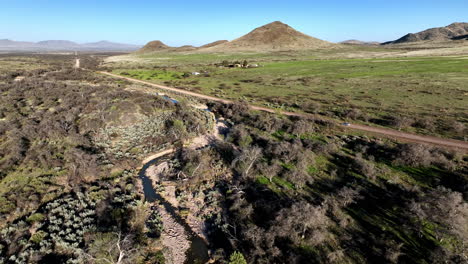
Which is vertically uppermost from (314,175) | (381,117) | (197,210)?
(381,117)

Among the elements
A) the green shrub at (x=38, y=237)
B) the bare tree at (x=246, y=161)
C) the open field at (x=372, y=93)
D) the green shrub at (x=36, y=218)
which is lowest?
the green shrub at (x=38, y=237)

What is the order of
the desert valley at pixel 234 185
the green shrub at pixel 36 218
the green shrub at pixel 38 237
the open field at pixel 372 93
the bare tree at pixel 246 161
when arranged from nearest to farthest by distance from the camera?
the desert valley at pixel 234 185 → the green shrub at pixel 38 237 → the green shrub at pixel 36 218 → the bare tree at pixel 246 161 → the open field at pixel 372 93

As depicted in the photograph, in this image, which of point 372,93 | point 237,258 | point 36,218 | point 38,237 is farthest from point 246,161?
point 372,93

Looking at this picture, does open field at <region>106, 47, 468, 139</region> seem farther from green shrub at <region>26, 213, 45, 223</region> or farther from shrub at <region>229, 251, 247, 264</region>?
green shrub at <region>26, 213, 45, 223</region>

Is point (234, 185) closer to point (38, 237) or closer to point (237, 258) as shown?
point (237, 258)

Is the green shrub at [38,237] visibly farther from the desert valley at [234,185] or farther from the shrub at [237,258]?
the shrub at [237,258]

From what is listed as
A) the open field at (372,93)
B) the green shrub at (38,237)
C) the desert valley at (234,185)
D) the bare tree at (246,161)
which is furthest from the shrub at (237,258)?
the open field at (372,93)

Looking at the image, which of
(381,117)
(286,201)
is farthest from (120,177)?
(381,117)

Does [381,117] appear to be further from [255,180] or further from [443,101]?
[255,180]

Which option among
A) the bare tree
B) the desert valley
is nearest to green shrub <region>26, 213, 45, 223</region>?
the desert valley

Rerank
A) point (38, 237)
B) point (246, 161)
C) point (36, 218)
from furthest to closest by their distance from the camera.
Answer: point (246, 161) → point (36, 218) → point (38, 237)

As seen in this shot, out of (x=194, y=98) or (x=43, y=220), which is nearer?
(x=43, y=220)
